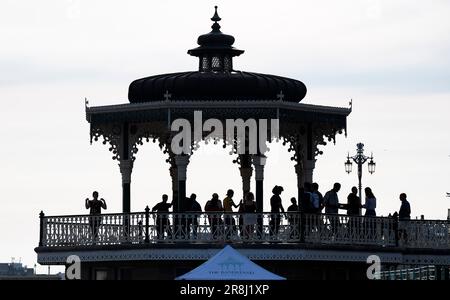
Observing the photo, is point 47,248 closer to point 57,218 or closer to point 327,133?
point 57,218

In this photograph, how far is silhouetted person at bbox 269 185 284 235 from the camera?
154 ft

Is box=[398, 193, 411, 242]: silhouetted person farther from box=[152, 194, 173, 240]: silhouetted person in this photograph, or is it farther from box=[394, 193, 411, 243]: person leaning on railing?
box=[152, 194, 173, 240]: silhouetted person

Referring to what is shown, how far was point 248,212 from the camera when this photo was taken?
153 feet

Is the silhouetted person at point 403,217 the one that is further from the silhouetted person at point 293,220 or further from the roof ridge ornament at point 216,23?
the roof ridge ornament at point 216,23

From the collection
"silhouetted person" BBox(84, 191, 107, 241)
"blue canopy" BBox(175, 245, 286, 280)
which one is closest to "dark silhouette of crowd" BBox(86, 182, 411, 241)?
"silhouetted person" BBox(84, 191, 107, 241)

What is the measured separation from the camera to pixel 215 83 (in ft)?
159

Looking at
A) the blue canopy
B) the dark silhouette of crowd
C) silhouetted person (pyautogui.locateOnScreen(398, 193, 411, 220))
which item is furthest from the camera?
silhouetted person (pyautogui.locateOnScreen(398, 193, 411, 220))

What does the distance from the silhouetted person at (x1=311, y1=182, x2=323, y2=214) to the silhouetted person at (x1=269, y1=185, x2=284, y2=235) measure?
2.74ft

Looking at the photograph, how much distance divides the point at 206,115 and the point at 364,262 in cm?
538

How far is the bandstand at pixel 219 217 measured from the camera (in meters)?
46.8

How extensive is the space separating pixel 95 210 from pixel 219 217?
13.2 feet

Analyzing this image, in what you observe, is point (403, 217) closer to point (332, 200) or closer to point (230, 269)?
point (332, 200)
